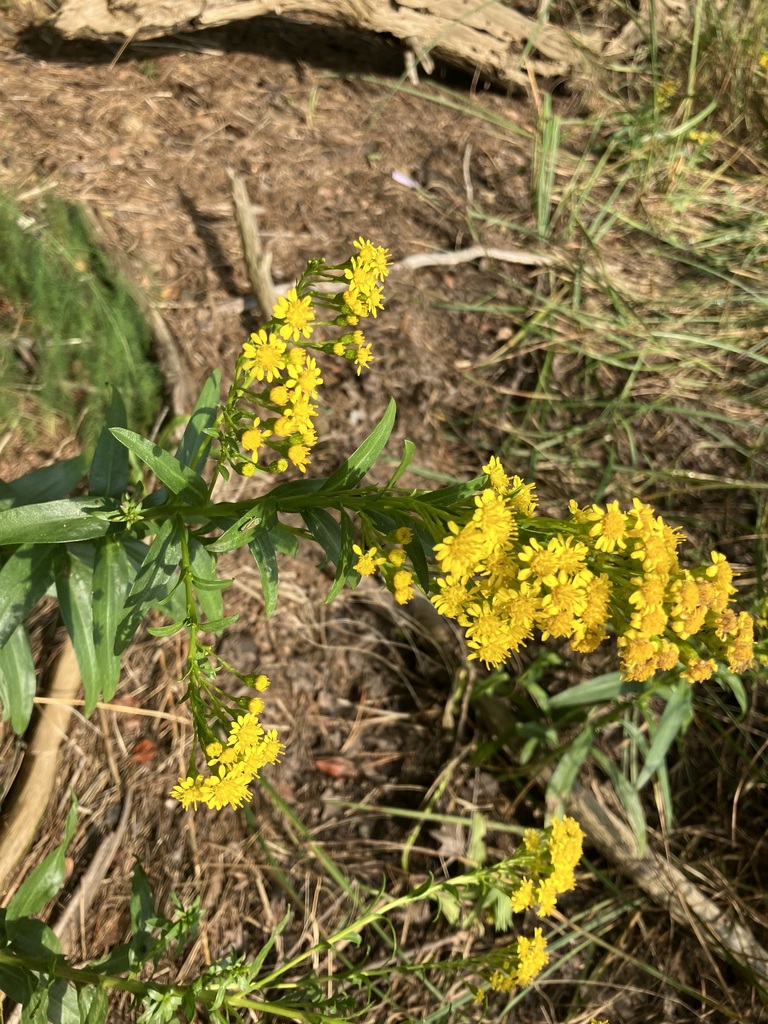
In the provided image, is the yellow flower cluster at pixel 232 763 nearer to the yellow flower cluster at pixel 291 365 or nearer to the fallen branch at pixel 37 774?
the yellow flower cluster at pixel 291 365

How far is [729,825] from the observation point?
3.23 meters

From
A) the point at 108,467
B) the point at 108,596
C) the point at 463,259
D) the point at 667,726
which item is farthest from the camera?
the point at 463,259

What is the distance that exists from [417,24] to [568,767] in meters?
4.23

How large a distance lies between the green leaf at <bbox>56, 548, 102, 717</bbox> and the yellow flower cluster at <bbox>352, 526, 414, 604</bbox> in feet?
3.11

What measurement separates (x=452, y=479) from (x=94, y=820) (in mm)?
2113

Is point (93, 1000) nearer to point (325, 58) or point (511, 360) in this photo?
point (511, 360)

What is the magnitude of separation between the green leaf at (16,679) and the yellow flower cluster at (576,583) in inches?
53.3

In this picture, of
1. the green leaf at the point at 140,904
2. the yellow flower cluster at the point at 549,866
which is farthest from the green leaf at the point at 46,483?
the yellow flower cluster at the point at 549,866

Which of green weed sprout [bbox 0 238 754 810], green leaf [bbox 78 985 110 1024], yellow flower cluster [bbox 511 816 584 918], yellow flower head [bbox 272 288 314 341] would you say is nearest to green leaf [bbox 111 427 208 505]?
green weed sprout [bbox 0 238 754 810]

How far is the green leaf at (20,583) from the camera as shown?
2.09 metres

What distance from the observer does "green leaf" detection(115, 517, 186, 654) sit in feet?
6.17

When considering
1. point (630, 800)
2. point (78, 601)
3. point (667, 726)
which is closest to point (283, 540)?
point (78, 601)

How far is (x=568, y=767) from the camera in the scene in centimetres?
305

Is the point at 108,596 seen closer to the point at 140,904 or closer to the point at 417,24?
the point at 140,904
